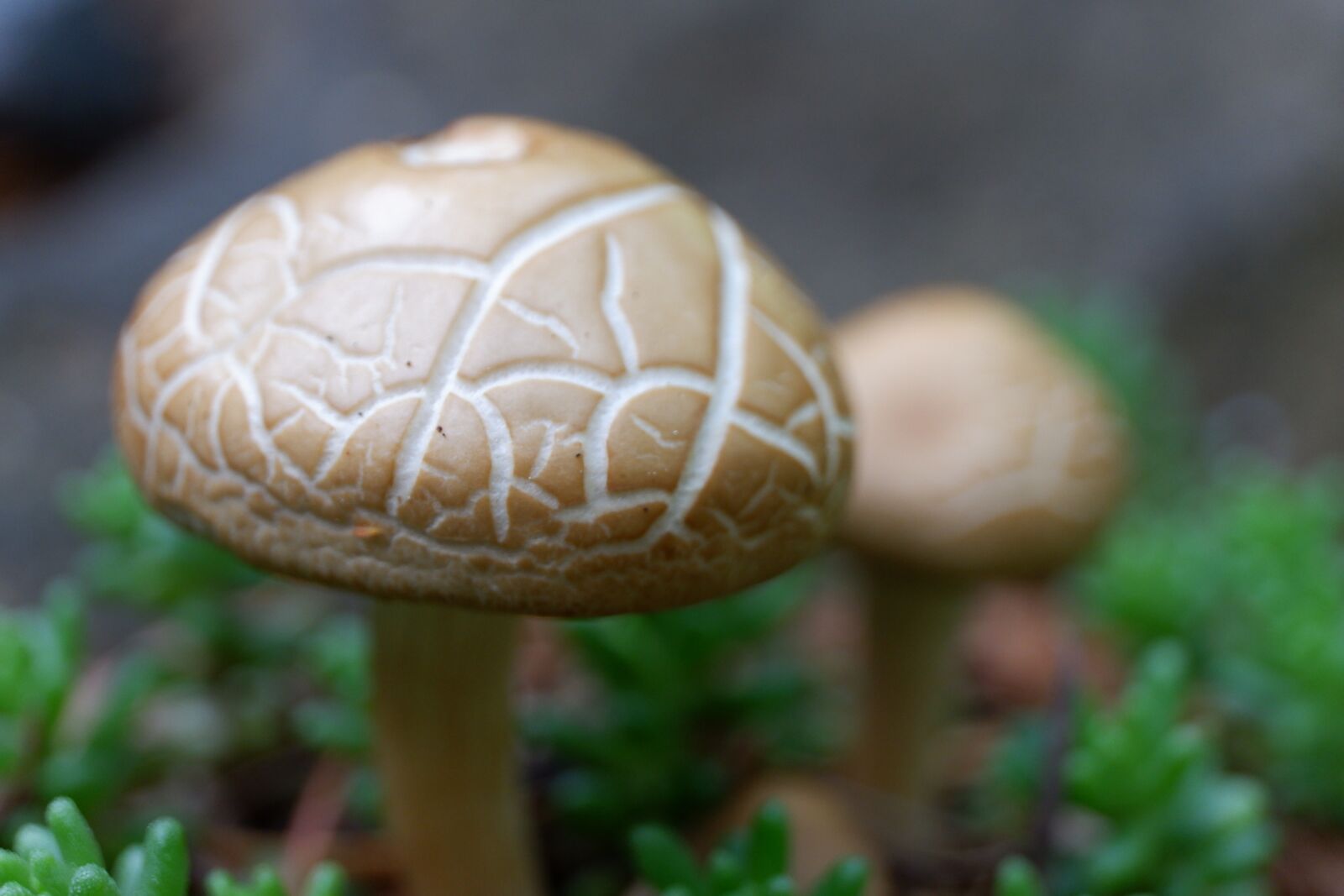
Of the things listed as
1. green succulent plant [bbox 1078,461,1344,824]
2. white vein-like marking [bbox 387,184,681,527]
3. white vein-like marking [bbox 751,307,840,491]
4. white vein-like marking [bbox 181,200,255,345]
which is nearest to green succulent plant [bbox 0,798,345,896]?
white vein-like marking [bbox 387,184,681,527]

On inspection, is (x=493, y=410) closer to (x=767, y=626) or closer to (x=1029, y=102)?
(x=767, y=626)

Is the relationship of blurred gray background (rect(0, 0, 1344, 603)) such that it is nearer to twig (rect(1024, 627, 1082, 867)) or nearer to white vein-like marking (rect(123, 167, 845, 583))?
twig (rect(1024, 627, 1082, 867))

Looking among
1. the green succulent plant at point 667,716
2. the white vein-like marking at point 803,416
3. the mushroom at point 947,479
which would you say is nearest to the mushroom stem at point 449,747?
the green succulent plant at point 667,716

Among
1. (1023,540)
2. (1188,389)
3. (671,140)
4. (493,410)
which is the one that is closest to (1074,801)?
(1023,540)

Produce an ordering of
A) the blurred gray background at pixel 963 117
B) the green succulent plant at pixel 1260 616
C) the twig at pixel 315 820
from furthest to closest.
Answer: the blurred gray background at pixel 963 117 → the green succulent plant at pixel 1260 616 → the twig at pixel 315 820

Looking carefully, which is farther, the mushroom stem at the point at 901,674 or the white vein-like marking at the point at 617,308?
the mushroom stem at the point at 901,674

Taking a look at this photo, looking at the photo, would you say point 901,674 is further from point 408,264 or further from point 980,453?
point 408,264

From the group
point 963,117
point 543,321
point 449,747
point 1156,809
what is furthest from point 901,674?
point 963,117

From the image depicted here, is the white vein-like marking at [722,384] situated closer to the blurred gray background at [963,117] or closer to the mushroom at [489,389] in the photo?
the mushroom at [489,389]
